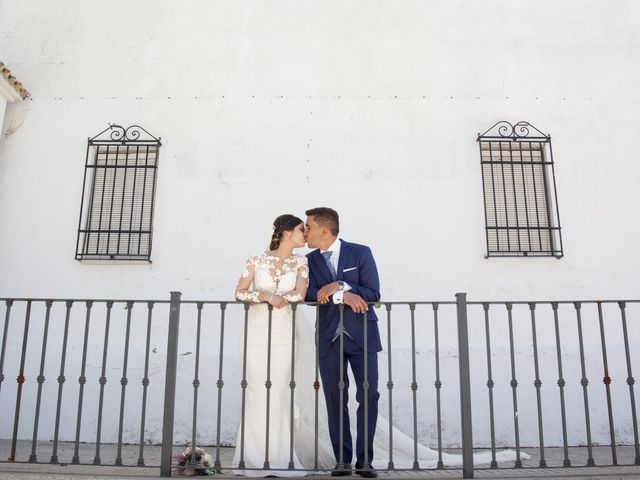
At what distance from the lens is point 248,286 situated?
445 cm

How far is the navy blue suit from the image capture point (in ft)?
13.9

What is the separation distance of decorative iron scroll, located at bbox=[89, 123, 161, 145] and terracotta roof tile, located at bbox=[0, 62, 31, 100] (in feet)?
3.30

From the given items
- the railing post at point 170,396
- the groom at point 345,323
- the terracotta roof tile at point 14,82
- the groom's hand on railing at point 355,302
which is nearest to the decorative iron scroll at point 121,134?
the terracotta roof tile at point 14,82

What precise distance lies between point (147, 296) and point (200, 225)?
966 millimetres

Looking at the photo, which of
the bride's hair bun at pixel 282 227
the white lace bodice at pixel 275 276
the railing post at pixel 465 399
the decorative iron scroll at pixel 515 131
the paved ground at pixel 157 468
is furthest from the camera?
the decorative iron scroll at pixel 515 131

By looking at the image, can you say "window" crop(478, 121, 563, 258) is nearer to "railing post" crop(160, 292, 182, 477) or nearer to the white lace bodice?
the white lace bodice

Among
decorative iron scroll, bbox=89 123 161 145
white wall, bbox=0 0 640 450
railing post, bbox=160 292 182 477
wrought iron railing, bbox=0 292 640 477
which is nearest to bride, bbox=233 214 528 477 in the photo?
railing post, bbox=160 292 182 477

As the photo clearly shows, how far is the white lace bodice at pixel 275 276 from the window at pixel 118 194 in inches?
104

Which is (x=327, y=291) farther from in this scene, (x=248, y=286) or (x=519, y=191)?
(x=519, y=191)

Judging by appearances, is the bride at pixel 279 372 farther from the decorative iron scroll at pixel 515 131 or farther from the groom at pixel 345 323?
the decorative iron scroll at pixel 515 131

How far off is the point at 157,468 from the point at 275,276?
163 cm

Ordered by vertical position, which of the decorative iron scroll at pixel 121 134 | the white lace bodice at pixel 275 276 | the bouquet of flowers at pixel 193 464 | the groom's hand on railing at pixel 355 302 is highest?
the decorative iron scroll at pixel 121 134

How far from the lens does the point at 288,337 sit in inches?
175

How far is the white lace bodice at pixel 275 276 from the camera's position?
4441 mm
